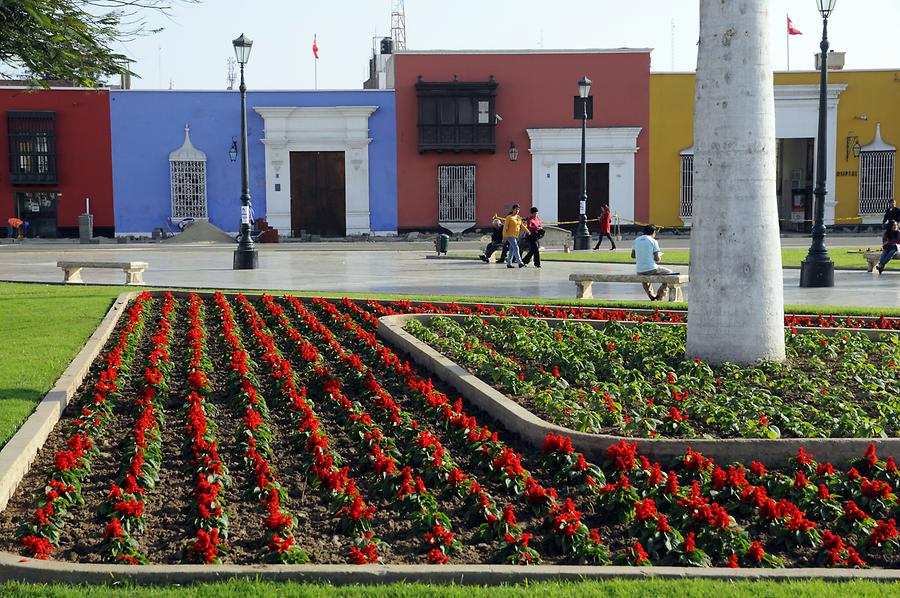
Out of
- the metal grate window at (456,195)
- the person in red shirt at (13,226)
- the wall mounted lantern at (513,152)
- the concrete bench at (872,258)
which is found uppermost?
the wall mounted lantern at (513,152)

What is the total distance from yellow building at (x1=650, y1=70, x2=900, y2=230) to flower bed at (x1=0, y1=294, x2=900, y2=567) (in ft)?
111

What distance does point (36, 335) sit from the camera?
11.2 m

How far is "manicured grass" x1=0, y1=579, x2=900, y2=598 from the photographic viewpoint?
14.7 feet

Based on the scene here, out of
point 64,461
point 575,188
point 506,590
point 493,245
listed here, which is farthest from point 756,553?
point 575,188

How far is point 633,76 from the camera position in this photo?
4084 centimetres

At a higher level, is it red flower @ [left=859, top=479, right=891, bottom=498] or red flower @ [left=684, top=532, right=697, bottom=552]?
red flower @ [left=859, top=479, right=891, bottom=498]

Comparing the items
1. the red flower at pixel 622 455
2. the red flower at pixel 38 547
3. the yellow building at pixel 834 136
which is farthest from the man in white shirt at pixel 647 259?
the yellow building at pixel 834 136

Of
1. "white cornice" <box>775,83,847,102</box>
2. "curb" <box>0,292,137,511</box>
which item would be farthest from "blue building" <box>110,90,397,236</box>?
"curb" <box>0,292,137,511</box>

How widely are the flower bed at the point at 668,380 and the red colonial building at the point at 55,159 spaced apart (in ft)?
100

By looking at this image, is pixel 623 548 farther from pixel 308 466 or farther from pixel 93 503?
pixel 93 503

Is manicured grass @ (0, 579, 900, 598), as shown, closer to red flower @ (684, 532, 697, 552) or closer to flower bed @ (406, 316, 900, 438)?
red flower @ (684, 532, 697, 552)

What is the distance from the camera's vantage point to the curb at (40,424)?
19.6ft

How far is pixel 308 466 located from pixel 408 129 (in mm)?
34548

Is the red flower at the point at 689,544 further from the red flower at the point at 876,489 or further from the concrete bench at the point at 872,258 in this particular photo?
the concrete bench at the point at 872,258
